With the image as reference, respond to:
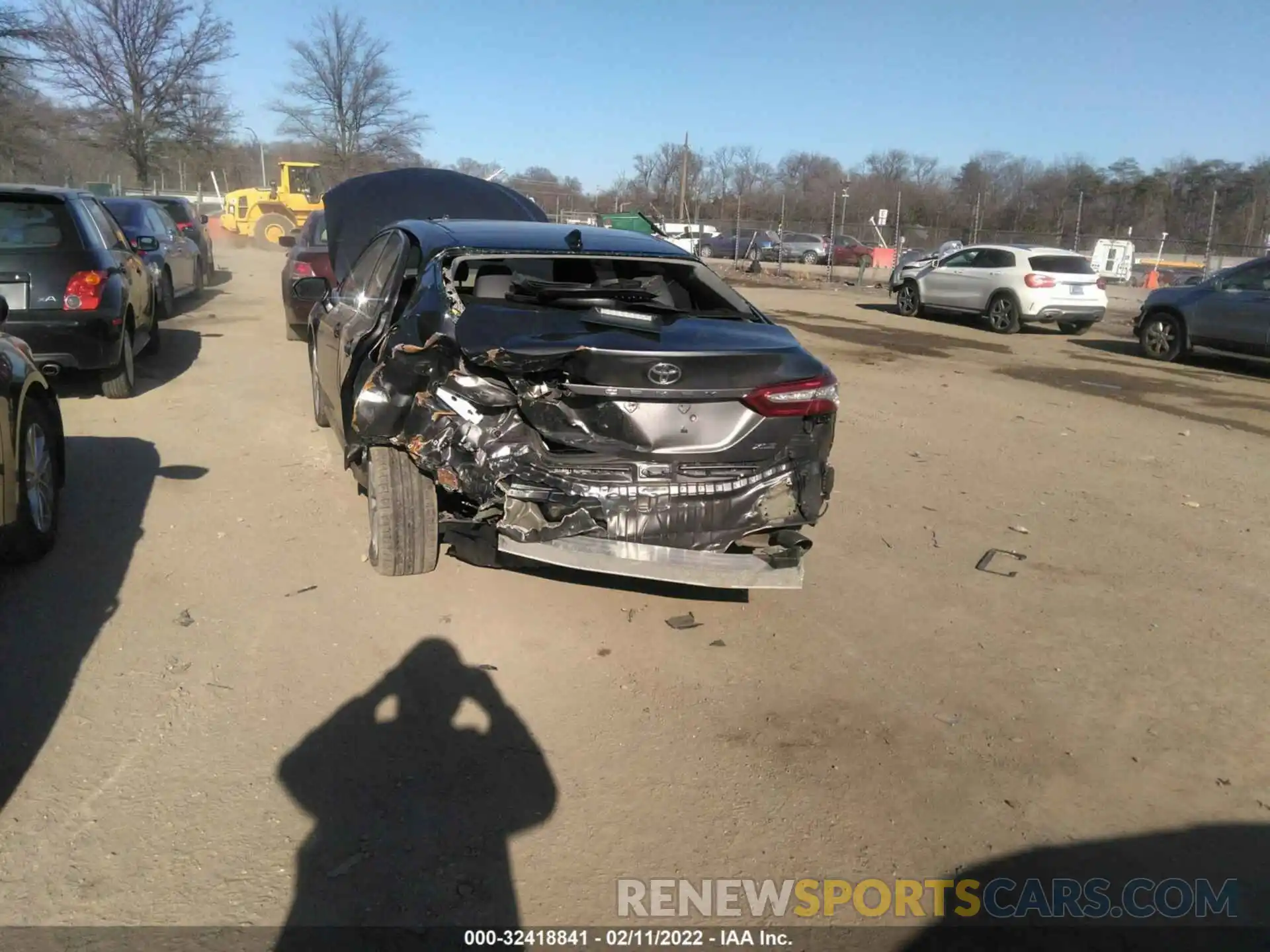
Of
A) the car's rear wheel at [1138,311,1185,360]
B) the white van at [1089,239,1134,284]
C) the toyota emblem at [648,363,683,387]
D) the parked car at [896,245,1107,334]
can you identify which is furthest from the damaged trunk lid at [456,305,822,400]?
the white van at [1089,239,1134,284]

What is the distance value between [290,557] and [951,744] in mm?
3432

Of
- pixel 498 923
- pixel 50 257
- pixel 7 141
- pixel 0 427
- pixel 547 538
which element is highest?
pixel 7 141

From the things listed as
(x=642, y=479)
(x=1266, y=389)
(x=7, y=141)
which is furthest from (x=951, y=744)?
(x=7, y=141)

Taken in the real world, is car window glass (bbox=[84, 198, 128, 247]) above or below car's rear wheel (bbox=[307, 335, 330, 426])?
above

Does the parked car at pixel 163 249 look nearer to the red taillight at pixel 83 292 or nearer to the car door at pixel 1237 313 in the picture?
the red taillight at pixel 83 292

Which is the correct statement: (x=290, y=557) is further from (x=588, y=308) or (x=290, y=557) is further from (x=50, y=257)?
(x=50, y=257)

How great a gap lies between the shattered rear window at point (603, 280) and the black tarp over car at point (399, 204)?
15.4 feet

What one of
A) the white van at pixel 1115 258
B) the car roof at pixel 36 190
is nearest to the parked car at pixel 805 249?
the white van at pixel 1115 258

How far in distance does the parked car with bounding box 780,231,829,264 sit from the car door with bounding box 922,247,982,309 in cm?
2348

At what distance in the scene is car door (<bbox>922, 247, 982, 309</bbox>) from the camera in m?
18.5

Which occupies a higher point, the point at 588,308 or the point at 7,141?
the point at 7,141

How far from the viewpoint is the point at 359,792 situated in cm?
318

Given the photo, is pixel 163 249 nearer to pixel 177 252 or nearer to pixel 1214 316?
pixel 177 252

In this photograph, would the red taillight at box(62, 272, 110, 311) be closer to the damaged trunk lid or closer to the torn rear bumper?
the damaged trunk lid
